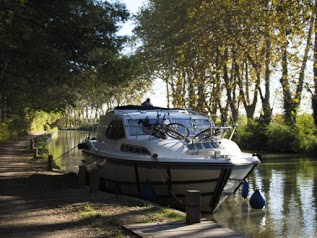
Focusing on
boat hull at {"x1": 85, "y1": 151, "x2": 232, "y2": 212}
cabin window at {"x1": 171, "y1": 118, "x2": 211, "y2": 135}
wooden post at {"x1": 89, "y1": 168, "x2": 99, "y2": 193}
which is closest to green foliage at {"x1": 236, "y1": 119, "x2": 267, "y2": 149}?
cabin window at {"x1": 171, "y1": 118, "x2": 211, "y2": 135}

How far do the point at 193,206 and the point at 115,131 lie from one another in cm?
706

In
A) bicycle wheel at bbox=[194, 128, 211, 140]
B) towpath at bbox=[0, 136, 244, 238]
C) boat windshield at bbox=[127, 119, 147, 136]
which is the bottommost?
towpath at bbox=[0, 136, 244, 238]

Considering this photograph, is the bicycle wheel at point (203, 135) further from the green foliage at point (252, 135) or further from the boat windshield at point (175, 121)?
the green foliage at point (252, 135)

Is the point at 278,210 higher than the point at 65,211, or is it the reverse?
the point at 65,211

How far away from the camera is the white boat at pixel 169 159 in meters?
11.8

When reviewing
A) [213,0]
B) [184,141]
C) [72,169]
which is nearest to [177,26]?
[213,0]

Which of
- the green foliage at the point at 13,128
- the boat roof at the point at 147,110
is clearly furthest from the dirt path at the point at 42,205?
the green foliage at the point at 13,128

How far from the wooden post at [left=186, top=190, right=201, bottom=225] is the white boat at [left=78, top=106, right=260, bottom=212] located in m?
3.30

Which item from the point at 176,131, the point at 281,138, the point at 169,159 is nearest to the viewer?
the point at 169,159

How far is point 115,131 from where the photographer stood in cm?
1491

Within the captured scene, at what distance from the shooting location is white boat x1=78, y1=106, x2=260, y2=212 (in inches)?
465

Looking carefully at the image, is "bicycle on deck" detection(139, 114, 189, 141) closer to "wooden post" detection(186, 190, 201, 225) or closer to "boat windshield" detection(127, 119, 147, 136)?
"boat windshield" detection(127, 119, 147, 136)

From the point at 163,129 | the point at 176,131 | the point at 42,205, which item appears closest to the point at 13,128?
the point at 163,129

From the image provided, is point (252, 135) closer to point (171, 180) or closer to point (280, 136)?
point (280, 136)
